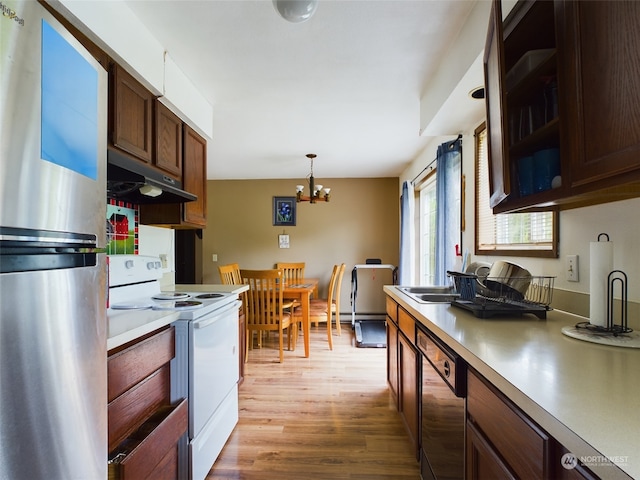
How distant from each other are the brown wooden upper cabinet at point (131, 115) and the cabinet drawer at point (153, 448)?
4.14 ft

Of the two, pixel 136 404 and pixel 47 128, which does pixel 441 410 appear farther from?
pixel 47 128

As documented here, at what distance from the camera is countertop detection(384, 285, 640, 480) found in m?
0.47

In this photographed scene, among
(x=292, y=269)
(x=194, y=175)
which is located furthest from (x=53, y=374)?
(x=292, y=269)

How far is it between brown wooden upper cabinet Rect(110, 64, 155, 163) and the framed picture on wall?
11.0 ft

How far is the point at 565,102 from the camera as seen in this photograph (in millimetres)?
976

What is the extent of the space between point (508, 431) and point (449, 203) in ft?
7.01

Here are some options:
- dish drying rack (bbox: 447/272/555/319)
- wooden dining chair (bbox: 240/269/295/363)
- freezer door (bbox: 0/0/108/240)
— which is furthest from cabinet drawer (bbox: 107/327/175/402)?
wooden dining chair (bbox: 240/269/295/363)

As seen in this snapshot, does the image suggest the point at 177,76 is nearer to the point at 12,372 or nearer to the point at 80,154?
the point at 80,154

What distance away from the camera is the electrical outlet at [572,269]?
133 centimetres

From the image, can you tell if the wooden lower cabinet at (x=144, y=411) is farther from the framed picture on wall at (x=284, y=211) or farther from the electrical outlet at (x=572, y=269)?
the framed picture on wall at (x=284, y=211)

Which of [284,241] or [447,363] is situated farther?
[284,241]

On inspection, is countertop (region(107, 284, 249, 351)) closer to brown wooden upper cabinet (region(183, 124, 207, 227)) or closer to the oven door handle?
the oven door handle

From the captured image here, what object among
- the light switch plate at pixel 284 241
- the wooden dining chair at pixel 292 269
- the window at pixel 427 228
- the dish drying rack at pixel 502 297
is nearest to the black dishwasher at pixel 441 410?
the dish drying rack at pixel 502 297

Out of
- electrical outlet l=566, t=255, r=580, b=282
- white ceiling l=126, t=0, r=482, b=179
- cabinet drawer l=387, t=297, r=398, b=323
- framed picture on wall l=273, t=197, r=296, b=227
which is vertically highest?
white ceiling l=126, t=0, r=482, b=179
